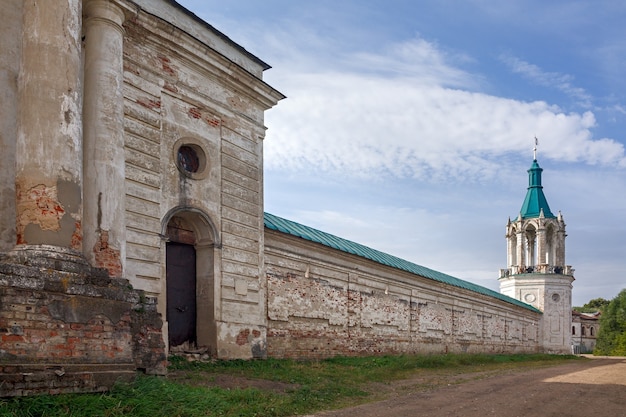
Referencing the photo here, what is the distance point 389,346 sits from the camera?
20.8 meters

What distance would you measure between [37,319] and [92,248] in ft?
8.11

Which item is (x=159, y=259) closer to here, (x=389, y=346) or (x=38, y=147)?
(x=38, y=147)

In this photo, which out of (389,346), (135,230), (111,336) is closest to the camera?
(111,336)

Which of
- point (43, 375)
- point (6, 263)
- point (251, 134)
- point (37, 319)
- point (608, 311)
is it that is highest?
point (251, 134)

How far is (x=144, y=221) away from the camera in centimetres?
1092

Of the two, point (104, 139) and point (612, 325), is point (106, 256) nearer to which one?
point (104, 139)

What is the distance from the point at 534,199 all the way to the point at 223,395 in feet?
131

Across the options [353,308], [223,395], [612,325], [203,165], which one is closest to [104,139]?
[203,165]

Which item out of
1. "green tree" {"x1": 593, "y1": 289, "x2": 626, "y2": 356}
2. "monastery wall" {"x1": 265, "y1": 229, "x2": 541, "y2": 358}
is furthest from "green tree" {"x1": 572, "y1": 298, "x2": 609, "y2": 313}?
"monastery wall" {"x1": 265, "y1": 229, "x2": 541, "y2": 358}

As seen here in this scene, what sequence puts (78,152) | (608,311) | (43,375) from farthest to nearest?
(608,311), (78,152), (43,375)

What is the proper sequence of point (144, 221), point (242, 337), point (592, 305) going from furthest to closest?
point (592, 305) → point (242, 337) → point (144, 221)

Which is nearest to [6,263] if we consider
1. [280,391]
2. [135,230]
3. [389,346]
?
[135,230]

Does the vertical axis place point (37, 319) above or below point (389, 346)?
above

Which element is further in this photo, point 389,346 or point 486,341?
point 486,341
